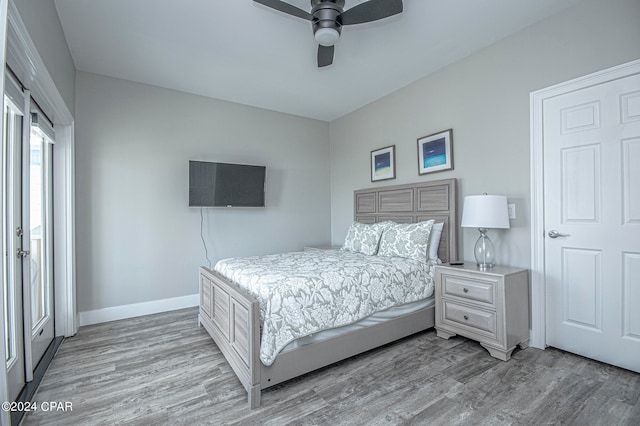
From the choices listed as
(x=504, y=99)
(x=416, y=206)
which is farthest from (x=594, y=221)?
(x=416, y=206)

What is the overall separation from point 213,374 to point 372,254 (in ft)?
6.66

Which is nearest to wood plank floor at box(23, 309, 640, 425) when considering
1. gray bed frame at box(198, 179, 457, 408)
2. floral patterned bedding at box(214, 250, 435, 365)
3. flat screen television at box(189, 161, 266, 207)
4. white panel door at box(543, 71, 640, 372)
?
gray bed frame at box(198, 179, 457, 408)

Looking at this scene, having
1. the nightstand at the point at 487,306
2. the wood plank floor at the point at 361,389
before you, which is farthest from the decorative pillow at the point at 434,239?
the wood plank floor at the point at 361,389

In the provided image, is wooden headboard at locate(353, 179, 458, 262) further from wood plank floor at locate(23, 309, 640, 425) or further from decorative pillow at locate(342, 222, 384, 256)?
wood plank floor at locate(23, 309, 640, 425)

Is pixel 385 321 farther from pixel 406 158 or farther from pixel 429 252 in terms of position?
pixel 406 158

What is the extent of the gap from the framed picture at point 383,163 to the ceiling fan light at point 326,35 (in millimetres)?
1999

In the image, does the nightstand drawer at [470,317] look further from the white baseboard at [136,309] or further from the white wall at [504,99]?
the white baseboard at [136,309]

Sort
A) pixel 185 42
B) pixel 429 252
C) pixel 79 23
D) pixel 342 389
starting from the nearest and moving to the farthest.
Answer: pixel 342 389 → pixel 79 23 → pixel 185 42 → pixel 429 252

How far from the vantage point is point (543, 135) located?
264cm

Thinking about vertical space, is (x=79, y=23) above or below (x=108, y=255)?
above

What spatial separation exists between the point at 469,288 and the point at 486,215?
0.65m

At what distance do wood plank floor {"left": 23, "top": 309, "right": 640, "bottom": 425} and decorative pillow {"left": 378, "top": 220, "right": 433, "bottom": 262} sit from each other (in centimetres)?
86

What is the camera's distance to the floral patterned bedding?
2.05m

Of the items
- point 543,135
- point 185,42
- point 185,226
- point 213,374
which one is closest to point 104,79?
point 185,42
